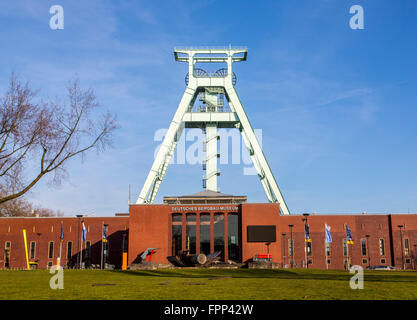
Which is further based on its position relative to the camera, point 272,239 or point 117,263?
point 117,263

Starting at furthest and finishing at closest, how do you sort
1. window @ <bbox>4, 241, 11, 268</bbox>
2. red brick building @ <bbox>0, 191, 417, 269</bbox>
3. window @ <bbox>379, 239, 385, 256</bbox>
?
1. window @ <bbox>4, 241, 11, 268</bbox>
2. window @ <bbox>379, 239, 385, 256</bbox>
3. red brick building @ <bbox>0, 191, 417, 269</bbox>

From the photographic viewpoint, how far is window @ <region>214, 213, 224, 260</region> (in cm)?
5734

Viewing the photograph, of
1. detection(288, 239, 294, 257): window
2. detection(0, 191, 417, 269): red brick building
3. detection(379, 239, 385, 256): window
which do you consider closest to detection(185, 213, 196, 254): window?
detection(0, 191, 417, 269): red brick building

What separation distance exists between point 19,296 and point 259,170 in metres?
50.3

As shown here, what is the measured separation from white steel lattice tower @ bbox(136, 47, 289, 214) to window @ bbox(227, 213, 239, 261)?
6.95m

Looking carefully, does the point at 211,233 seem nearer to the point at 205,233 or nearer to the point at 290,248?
the point at 205,233

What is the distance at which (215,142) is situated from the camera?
64.8m

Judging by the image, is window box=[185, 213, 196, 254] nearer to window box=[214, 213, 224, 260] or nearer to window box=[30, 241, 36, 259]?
window box=[214, 213, 224, 260]

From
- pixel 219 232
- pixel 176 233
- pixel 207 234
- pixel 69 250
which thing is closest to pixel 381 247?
pixel 219 232

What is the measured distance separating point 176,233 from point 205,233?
12.0 ft

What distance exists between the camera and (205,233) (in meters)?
57.8
